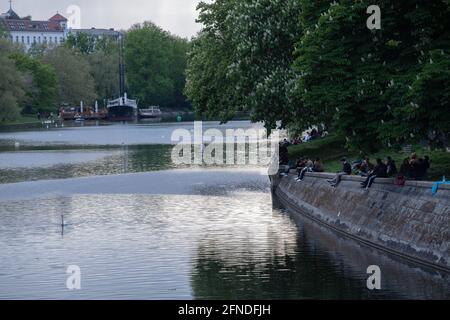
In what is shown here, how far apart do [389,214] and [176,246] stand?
964 centimetres

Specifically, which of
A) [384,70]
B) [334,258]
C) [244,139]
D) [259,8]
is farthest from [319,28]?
[244,139]

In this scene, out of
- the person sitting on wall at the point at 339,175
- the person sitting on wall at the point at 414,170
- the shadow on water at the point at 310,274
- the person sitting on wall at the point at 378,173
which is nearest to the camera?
the shadow on water at the point at 310,274

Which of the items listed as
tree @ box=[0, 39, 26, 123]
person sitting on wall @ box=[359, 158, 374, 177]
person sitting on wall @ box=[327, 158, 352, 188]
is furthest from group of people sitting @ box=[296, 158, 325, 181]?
tree @ box=[0, 39, 26, 123]

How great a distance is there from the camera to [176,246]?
146 feet

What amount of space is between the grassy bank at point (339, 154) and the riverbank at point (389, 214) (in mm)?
2555

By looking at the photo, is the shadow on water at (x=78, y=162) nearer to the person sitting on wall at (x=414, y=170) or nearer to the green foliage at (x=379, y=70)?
the green foliage at (x=379, y=70)

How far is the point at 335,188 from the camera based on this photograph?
2055 inches

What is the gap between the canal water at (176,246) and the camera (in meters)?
35.0

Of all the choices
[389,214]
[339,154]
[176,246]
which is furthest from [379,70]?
[339,154]

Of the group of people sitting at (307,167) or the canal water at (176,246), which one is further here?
the group of people sitting at (307,167)

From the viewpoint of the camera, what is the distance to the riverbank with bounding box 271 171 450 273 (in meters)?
37.5

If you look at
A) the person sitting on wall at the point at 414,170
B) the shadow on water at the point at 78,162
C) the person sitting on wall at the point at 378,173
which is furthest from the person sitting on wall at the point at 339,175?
the shadow on water at the point at 78,162

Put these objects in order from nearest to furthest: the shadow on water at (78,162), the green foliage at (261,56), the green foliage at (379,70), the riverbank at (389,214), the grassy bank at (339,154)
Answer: the riverbank at (389,214) < the green foliage at (379,70) < the grassy bank at (339,154) < the green foliage at (261,56) < the shadow on water at (78,162)
